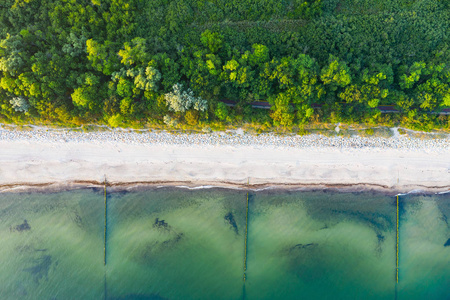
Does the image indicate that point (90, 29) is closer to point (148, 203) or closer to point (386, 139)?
point (148, 203)

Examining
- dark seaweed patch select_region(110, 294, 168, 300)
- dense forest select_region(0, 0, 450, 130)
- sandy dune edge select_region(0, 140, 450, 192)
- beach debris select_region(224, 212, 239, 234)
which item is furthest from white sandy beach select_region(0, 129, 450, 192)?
dark seaweed patch select_region(110, 294, 168, 300)

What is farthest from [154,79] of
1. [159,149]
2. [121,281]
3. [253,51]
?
[121,281]

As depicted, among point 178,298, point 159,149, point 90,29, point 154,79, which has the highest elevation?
point 90,29

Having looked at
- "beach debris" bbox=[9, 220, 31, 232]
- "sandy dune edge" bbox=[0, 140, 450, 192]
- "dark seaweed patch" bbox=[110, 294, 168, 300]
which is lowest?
"dark seaweed patch" bbox=[110, 294, 168, 300]

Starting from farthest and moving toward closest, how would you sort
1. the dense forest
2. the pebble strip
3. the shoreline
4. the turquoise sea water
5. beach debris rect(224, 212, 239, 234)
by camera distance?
beach debris rect(224, 212, 239, 234), the turquoise sea water, the shoreline, the pebble strip, the dense forest

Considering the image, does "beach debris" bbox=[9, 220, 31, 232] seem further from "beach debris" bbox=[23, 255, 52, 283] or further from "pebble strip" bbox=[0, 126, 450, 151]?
"pebble strip" bbox=[0, 126, 450, 151]

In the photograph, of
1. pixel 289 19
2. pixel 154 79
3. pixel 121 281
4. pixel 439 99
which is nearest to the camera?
pixel 154 79

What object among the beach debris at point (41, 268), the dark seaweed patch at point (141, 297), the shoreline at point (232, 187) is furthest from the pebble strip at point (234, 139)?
the dark seaweed patch at point (141, 297)
